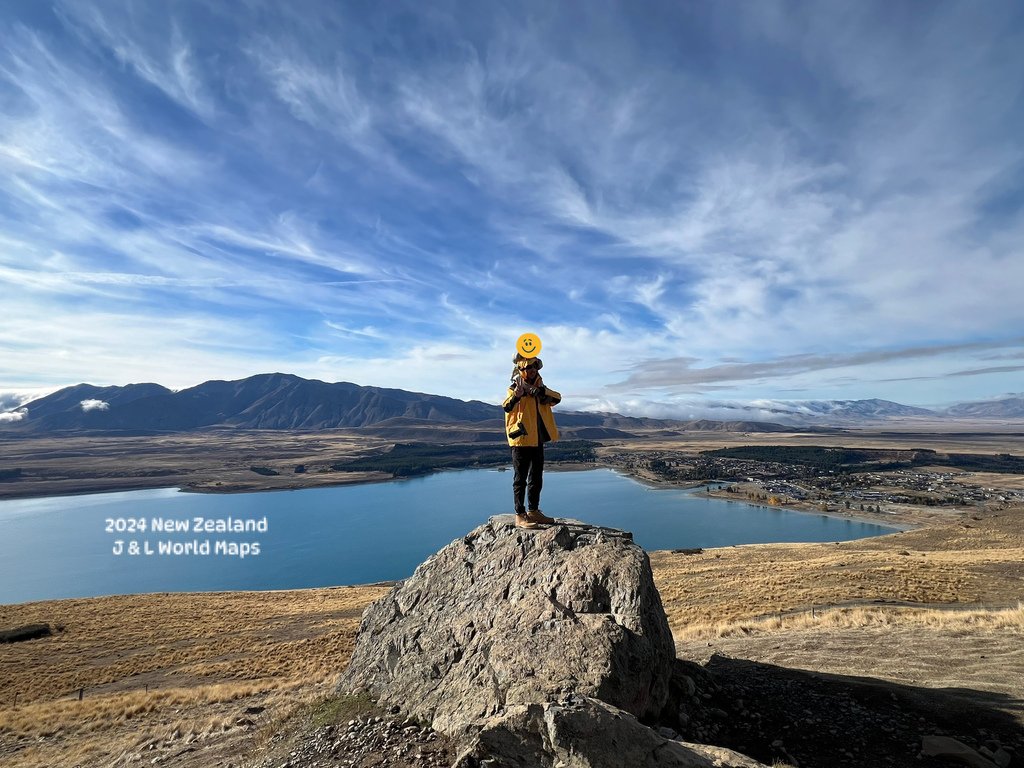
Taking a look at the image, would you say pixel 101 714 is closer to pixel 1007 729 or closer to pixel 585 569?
pixel 585 569

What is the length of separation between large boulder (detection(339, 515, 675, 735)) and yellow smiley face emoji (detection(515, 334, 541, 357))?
3.61m

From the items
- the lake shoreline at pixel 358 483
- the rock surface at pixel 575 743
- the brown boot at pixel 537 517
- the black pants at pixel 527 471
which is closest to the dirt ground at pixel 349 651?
the rock surface at pixel 575 743

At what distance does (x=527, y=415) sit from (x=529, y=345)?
135 cm

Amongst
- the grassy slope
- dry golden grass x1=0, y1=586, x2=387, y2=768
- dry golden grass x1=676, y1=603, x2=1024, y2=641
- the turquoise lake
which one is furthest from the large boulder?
the turquoise lake

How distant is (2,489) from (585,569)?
711 feet

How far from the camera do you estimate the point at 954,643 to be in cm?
1430

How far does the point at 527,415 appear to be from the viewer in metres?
9.75

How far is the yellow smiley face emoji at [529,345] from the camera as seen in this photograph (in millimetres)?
9512

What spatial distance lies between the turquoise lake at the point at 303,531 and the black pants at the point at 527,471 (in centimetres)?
6246

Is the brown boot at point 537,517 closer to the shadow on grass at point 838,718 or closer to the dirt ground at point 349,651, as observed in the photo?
the shadow on grass at point 838,718

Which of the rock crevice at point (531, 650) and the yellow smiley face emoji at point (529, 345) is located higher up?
the yellow smiley face emoji at point (529, 345)

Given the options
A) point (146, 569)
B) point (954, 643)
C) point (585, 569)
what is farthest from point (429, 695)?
point (146, 569)

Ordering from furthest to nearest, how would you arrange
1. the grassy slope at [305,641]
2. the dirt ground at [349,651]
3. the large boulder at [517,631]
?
the grassy slope at [305,641] → the dirt ground at [349,651] → the large boulder at [517,631]

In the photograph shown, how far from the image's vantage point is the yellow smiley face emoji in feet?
31.2
